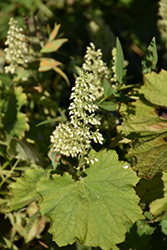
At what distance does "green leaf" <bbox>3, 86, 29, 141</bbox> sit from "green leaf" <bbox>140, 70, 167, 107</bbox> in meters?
0.46

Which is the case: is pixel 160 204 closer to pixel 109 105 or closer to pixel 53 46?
pixel 109 105

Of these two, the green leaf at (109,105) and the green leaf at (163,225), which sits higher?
the green leaf at (109,105)

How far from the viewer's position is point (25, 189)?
3.53 ft

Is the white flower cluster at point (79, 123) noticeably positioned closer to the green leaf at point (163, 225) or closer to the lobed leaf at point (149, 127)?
A: the lobed leaf at point (149, 127)

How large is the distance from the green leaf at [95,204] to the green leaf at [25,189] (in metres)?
0.12

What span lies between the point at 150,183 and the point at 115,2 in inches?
62.1

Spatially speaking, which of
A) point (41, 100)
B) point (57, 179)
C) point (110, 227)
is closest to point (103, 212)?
point (110, 227)

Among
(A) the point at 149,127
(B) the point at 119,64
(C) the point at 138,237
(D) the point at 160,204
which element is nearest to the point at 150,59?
(B) the point at 119,64

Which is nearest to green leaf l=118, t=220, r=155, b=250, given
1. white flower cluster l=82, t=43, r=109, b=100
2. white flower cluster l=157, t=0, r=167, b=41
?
white flower cluster l=82, t=43, r=109, b=100

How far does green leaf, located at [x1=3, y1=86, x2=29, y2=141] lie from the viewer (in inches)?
46.4

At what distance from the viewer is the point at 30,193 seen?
41.6 inches

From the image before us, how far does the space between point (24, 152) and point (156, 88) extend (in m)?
0.52

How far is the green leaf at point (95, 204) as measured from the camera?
883mm

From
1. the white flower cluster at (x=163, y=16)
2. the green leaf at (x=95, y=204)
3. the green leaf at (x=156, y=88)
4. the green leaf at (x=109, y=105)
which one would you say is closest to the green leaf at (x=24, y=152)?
the green leaf at (x=95, y=204)
